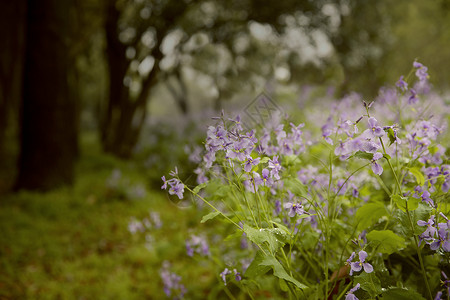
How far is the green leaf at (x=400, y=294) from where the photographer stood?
48.4 inches

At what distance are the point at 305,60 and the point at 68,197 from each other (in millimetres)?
8231

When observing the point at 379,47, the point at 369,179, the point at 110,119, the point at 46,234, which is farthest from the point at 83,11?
the point at 369,179

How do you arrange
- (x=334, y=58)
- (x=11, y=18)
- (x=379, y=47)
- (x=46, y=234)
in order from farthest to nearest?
(x=334, y=58)
(x=379, y=47)
(x=11, y=18)
(x=46, y=234)

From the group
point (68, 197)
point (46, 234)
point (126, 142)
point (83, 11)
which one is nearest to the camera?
point (46, 234)

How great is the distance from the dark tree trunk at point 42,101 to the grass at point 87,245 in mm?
359

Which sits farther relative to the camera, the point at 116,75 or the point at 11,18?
the point at 116,75

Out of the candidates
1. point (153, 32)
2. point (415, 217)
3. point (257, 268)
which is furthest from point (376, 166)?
point (153, 32)

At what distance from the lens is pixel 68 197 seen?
542 cm

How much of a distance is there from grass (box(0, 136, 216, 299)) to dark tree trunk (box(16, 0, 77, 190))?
359mm

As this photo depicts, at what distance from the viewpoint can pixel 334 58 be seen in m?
11.4

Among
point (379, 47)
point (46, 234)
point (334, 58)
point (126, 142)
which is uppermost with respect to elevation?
point (379, 47)

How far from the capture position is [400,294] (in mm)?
1248

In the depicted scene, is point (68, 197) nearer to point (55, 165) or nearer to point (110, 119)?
point (55, 165)

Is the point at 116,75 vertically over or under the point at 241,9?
under
